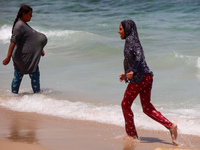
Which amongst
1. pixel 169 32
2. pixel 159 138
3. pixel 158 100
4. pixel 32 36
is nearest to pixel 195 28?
pixel 169 32

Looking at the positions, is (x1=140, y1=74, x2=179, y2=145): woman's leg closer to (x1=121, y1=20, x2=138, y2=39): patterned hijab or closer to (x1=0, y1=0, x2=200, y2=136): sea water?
(x1=121, y1=20, x2=138, y2=39): patterned hijab

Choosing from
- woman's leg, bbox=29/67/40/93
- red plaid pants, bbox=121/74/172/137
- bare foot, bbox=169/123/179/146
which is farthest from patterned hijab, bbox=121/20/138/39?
woman's leg, bbox=29/67/40/93

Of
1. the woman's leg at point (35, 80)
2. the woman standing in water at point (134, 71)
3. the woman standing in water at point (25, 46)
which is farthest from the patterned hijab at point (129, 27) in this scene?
the woman's leg at point (35, 80)

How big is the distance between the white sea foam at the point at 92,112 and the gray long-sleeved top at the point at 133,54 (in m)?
1.18

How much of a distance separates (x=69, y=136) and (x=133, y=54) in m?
1.19

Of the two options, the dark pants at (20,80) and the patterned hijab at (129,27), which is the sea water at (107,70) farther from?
the patterned hijab at (129,27)

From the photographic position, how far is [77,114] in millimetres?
5781

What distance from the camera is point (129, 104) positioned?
444 cm

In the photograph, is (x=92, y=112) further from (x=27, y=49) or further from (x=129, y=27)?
(x=129, y=27)

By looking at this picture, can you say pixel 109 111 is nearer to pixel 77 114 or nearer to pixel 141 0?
pixel 77 114

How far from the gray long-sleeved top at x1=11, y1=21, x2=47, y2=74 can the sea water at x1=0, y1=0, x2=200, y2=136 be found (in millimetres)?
517

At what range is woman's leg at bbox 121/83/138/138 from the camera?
4.39m

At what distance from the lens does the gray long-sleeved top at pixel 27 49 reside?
6336 millimetres

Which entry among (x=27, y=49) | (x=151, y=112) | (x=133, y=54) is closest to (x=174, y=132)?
(x=151, y=112)
